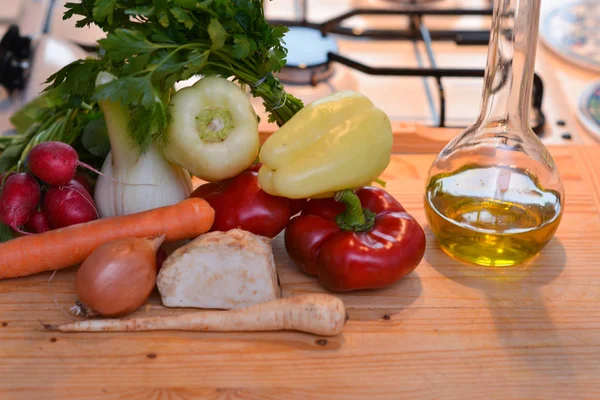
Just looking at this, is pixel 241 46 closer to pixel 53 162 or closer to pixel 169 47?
pixel 169 47

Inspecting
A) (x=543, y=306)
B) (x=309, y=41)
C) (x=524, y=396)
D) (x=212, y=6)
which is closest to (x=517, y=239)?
(x=543, y=306)

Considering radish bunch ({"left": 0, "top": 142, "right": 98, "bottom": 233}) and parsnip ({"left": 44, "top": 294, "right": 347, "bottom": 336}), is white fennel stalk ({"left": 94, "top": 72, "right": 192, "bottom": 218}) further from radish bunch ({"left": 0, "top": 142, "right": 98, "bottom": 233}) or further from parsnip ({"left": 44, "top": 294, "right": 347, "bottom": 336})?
parsnip ({"left": 44, "top": 294, "right": 347, "bottom": 336})

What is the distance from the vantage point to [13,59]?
158 cm

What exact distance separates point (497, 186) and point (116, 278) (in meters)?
0.52

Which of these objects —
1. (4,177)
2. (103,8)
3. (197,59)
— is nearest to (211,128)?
(197,59)

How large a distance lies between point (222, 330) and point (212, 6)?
39 centimetres

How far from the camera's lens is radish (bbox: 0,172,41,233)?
93cm

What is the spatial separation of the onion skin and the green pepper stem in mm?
249

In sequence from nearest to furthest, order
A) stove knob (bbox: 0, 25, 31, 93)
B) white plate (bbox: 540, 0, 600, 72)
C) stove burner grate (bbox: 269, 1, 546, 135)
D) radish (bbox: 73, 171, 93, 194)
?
radish (bbox: 73, 171, 93, 194), stove burner grate (bbox: 269, 1, 546, 135), stove knob (bbox: 0, 25, 31, 93), white plate (bbox: 540, 0, 600, 72)

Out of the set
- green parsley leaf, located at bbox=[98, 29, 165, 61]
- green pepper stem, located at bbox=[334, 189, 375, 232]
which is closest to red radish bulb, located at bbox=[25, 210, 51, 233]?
green parsley leaf, located at bbox=[98, 29, 165, 61]

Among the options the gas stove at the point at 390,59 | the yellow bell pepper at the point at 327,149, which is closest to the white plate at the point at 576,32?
the gas stove at the point at 390,59

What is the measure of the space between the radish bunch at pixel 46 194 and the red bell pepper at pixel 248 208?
0.18m

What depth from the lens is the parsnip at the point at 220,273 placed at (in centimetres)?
87

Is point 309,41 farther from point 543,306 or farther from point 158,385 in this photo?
point 158,385
